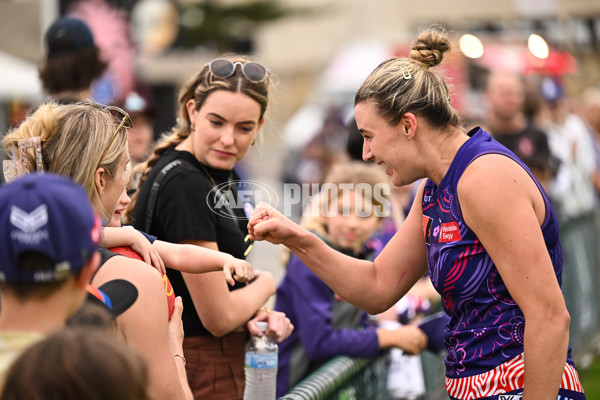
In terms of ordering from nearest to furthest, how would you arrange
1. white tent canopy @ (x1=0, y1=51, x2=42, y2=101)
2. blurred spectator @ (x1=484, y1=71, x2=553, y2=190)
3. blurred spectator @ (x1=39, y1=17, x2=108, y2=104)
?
blurred spectator @ (x1=39, y1=17, x2=108, y2=104) → blurred spectator @ (x1=484, y1=71, x2=553, y2=190) → white tent canopy @ (x1=0, y1=51, x2=42, y2=101)

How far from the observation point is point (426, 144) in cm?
316

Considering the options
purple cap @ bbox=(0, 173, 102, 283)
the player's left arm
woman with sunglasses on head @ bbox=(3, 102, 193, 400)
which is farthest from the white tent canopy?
purple cap @ bbox=(0, 173, 102, 283)

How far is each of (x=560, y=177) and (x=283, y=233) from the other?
6490mm

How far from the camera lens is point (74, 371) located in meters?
1.79

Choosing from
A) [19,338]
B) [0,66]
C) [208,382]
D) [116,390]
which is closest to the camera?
[116,390]

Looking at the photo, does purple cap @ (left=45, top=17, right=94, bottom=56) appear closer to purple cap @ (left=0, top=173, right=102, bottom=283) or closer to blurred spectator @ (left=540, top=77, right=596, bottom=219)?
purple cap @ (left=0, top=173, right=102, bottom=283)

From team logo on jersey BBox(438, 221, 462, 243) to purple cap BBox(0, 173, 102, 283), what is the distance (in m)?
1.41

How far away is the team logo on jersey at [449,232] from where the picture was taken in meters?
2.99

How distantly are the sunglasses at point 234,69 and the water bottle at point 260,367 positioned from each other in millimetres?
1064

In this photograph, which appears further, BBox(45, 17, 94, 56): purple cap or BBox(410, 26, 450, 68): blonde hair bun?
BBox(45, 17, 94, 56): purple cap

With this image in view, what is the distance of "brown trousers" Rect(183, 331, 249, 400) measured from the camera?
353cm

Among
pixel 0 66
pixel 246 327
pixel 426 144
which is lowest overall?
pixel 246 327

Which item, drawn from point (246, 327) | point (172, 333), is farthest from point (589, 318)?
point (172, 333)

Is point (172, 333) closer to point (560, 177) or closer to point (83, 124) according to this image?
point (83, 124)
